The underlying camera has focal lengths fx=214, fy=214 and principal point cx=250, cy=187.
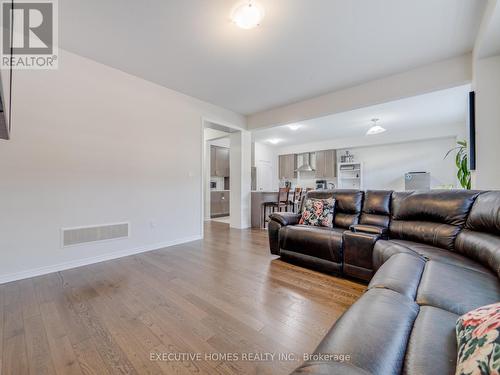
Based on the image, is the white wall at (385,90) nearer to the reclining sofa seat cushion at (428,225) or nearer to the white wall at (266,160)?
the reclining sofa seat cushion at (428,225)

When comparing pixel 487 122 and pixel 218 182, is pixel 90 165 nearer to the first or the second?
pixel 218 182

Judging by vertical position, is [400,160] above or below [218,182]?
above

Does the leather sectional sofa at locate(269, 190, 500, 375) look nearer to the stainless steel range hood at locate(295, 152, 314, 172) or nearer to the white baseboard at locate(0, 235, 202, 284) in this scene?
the white baseboard at locate(0, 235, 202, 284)

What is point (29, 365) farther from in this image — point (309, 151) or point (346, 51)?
point (309, 151)

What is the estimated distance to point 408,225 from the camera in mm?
2324

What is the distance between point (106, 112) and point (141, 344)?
2.88 m

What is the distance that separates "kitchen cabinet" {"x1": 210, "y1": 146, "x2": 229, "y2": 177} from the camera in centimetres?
685

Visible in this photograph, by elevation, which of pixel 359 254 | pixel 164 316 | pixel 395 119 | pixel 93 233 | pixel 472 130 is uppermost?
pixel 395 119

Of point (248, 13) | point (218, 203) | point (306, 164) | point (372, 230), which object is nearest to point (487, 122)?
point (372, 230)

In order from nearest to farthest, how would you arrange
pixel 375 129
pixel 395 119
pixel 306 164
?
pixel 375 129 < pixel 395 119 < pixel 306 164

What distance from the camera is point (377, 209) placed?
2.67 meters

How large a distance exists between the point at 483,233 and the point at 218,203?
6081mm

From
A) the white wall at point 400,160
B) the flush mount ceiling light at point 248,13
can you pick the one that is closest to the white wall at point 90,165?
the flush mount ceiling light at point 248,13

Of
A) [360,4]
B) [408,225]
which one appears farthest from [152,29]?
[408,225]
